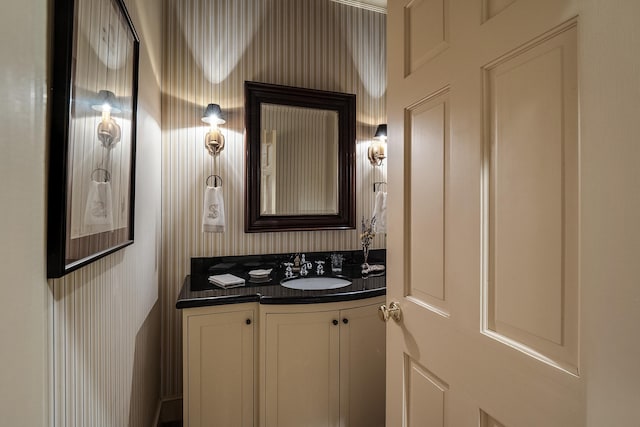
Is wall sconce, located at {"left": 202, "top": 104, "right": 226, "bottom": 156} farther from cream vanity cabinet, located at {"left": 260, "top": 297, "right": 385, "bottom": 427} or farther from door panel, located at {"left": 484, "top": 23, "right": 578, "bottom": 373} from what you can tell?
door panel, located at {"left": 484, "top": 23, "right": 578, "bottom": 373}

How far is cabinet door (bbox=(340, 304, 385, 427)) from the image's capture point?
68.1 inches

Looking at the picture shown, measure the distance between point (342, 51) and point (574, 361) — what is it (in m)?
2.43

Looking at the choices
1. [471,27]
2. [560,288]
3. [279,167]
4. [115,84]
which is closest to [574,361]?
[560,288]

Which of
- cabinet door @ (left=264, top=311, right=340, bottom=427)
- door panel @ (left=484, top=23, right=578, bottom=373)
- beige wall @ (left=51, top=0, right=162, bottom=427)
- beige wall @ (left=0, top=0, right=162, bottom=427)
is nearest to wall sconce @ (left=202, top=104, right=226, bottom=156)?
beige wall @ (left=51, top=0, right=162, bottom=427)

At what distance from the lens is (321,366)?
1.70m

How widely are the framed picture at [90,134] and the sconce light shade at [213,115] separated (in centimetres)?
84

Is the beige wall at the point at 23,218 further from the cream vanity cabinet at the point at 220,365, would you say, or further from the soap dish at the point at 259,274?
the soap dish at the point at 259,274

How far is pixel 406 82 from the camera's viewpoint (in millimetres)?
979

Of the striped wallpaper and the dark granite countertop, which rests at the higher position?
the striped wallpaper

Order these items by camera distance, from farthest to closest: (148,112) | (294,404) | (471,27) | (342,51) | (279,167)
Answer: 1. (342,51)
2. (279,167)
3. (294,404)
4. (148,112)
5. (471,27)

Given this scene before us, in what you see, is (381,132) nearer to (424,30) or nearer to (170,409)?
(424,30)

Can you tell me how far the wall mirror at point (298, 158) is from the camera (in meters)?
2.13

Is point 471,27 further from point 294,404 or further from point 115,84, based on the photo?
point 294,404

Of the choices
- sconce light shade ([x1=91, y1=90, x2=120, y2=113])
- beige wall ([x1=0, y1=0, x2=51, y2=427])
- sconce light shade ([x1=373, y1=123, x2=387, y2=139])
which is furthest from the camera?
sconce light shade ([x1=373, y1=123, x2=387, y2=139])
